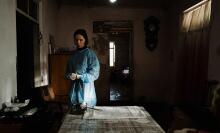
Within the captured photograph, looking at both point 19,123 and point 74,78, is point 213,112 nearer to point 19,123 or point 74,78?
point 74,78

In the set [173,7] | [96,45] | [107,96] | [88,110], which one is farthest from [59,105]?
[173,7]

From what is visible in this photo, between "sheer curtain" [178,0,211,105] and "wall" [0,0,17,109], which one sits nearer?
"wall" [0,0,17,109]

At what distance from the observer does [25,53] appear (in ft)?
14.6

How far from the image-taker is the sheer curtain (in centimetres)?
469

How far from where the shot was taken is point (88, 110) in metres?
2.52

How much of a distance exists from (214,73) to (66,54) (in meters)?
2.93

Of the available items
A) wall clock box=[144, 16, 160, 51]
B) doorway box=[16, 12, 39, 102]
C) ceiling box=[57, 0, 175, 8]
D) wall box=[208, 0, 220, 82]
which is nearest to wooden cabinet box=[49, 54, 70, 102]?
doorway box=[16, 12, 39, 102]

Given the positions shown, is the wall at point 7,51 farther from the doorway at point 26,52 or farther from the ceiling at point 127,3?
the ceiling at point 127,3

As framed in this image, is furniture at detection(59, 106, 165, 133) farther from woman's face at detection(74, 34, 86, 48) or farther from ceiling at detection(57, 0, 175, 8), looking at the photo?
ceiling at detection(57, 0, 175, 8)

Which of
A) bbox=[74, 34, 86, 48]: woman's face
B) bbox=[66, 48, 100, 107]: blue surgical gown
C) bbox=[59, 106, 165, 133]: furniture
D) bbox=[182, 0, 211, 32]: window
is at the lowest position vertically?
bbox=[59, 106, 165, 133]: furniture

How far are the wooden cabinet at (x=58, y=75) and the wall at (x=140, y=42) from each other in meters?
1.72

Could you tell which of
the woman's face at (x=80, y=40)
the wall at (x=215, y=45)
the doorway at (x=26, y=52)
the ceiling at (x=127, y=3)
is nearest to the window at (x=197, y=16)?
the wall at (x=215, y=45)

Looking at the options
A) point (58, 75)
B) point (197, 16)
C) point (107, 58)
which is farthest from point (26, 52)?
point (107, 58)

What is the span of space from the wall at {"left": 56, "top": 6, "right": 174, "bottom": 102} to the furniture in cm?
502
